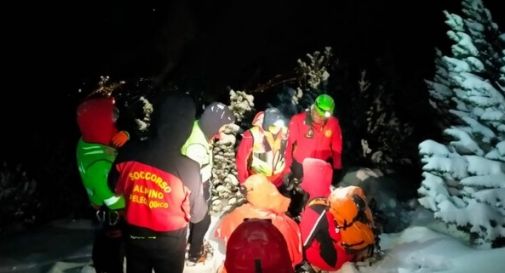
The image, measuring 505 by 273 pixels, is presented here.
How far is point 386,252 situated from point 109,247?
290 centimetres

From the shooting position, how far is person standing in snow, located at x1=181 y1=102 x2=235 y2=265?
5578 millimetres

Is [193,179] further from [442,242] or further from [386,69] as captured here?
[386,69]

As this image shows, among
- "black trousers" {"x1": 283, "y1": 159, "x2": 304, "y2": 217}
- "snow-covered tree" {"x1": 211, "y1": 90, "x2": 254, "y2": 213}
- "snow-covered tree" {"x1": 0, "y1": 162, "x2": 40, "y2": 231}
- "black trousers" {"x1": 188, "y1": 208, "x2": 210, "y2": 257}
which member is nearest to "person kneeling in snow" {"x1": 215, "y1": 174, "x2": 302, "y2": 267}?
"black trousers" {"x1": 188, "y1": 208, "x2": 210, "y2": 257}

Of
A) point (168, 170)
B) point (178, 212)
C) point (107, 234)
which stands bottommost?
point (107, 234)

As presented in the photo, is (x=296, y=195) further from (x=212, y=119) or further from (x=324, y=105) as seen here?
(x=212, y=119)

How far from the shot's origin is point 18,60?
549 inches

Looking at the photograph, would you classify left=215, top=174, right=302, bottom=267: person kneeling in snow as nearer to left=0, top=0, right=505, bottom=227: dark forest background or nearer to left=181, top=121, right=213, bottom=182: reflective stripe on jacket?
left=181, top=121, right=213, bottom=182: reflective stripe on jacket

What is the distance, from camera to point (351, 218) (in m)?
5.66

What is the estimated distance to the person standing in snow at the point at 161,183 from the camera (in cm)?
405

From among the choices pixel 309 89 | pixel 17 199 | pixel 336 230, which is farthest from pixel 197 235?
pixel 309 89

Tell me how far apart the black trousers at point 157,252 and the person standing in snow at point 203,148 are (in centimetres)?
135

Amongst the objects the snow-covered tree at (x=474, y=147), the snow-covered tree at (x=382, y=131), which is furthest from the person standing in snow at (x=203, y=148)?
the snow-covered tree at (x=382, y=131)

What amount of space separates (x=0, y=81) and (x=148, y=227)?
10.3 metres

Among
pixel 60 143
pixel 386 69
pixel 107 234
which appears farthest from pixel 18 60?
pixel 107 234
